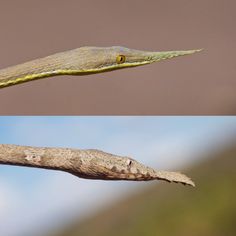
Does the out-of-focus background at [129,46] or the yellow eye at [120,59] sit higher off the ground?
the out-of-focus background at [129,46]

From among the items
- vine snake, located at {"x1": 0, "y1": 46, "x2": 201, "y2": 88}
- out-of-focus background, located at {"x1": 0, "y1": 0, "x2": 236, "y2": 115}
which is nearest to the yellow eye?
vine snake, located at {"x1": 0, "y1": 46, "x2": 201, "y2": 88}

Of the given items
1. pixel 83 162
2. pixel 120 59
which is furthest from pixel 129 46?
pixel 120 59

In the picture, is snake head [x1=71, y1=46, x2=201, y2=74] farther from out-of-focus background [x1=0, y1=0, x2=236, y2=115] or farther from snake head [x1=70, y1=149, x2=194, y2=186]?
out-of-focus background [x1=0, y1=0, x2=236, y2=115]

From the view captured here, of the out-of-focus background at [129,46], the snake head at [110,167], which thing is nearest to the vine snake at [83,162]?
the snake head at [110,167]

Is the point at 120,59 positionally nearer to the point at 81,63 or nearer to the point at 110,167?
the point at 81,63

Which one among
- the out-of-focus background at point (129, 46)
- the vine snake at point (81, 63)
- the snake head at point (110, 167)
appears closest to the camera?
the vine snake at point (81, 63)

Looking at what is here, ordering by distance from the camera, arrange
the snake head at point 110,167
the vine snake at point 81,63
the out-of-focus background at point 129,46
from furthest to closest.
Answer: the out-of-focus background at point 129,46, the snake head at point 110,167, the vine snake at point 81,63

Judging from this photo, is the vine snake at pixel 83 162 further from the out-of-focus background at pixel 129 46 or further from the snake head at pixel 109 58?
the out-of-focus background at pixel 129 46
